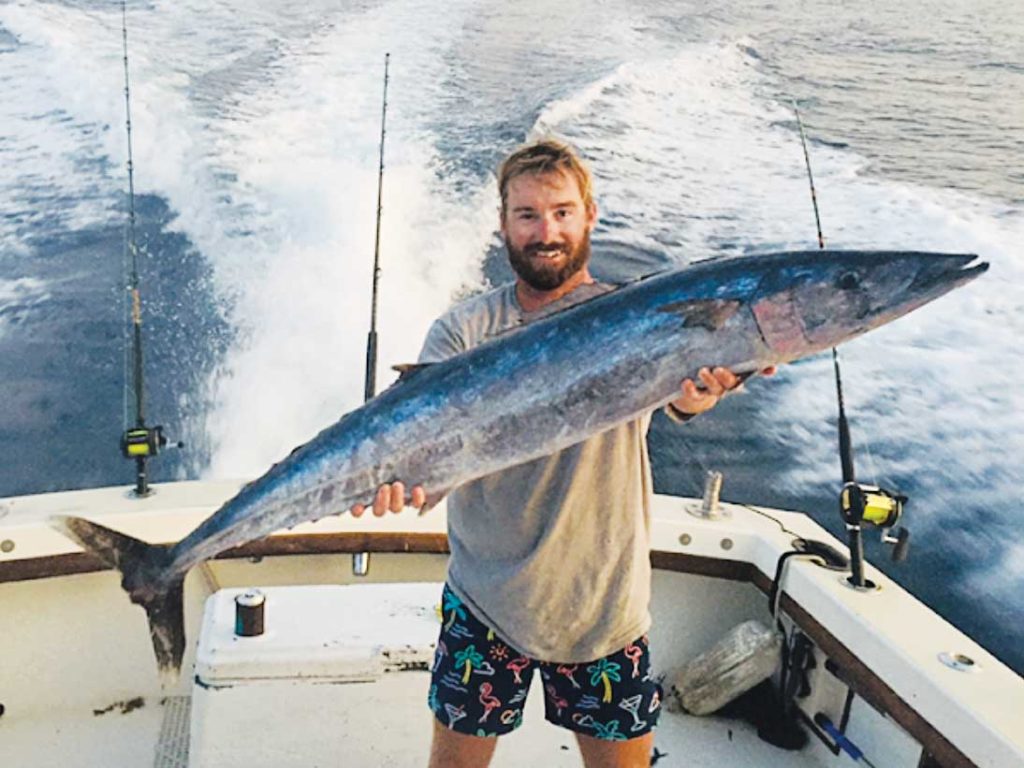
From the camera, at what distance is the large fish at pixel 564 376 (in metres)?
1.55

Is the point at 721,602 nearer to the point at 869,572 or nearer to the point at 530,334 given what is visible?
the point at 869,572

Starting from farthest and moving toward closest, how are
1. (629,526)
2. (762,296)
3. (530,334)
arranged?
(629,526) < (530,334) < (762,296)

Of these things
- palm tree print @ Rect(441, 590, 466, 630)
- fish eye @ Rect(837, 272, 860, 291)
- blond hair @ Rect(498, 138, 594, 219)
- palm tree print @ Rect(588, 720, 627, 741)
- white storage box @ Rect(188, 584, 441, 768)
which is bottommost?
white storage box @ Rect(188, 584, 441, 768)

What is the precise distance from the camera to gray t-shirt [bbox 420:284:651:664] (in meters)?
1.82

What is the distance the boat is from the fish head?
110 cm

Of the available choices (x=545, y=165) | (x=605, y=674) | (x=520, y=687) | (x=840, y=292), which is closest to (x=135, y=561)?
(x=520, y=687)

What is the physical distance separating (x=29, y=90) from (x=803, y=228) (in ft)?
26.3

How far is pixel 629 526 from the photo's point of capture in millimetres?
1862

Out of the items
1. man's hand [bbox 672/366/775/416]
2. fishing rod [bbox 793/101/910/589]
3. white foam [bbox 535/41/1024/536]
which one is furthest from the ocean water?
man's hand [bbox 672/366/775/416]

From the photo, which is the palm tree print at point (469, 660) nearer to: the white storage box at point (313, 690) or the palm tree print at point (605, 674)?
the palm tree print at point (605, 674)

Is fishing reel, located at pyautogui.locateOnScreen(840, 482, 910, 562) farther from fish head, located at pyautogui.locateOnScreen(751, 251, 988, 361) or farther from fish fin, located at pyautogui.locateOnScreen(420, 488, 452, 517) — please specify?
fish fin, located at pyautogui.locateOnScreen(420, 488, 452, 517)

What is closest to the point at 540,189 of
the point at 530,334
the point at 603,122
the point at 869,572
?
the point at 530,334

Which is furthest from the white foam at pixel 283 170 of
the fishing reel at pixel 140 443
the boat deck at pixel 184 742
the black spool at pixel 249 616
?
the black spool at pixel 249 616

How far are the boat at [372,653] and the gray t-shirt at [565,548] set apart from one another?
735 mm
